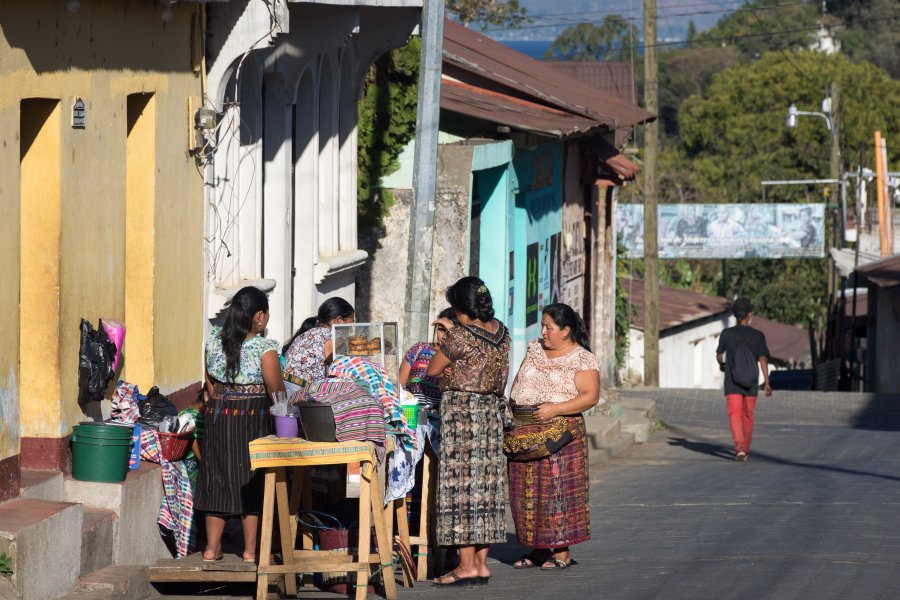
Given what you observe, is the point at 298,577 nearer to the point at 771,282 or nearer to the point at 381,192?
the point at 381,192

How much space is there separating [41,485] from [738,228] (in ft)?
112

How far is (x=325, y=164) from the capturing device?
1199cm

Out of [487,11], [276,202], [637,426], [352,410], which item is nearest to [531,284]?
[637,426]

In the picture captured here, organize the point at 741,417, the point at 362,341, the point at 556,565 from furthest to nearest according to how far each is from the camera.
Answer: the point at 741,417
the point at 556,565
the point at 362,341

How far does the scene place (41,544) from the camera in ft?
20.5

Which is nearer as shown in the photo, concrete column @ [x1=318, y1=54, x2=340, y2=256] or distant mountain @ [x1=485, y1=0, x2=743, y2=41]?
concrete column @ [x1=318, y1=54, x2=340, y2=256]

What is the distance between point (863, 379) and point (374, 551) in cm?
2510

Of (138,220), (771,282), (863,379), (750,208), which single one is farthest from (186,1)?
(771,282)

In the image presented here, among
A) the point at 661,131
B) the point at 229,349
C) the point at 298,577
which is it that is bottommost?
the point at 298,577

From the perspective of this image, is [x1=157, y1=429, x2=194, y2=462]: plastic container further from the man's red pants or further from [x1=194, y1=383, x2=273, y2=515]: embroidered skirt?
the man's red pants

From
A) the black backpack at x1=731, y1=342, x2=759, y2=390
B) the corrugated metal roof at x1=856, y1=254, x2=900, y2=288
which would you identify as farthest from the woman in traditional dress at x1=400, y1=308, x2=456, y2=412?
the corrugated metal roof at x1=856, y1=254, x2=900, y2=288

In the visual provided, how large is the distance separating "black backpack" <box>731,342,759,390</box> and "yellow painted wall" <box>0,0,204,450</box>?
22.2 ft

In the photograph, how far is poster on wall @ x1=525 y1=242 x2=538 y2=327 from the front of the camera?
16.2 m

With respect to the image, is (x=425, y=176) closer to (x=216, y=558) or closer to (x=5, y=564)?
(x=216, y=558)
